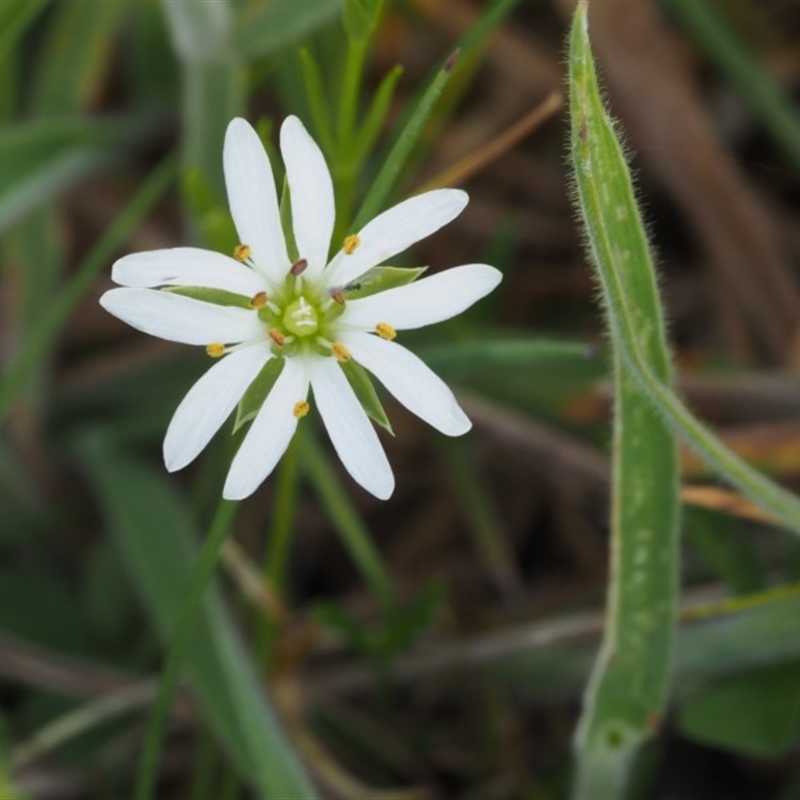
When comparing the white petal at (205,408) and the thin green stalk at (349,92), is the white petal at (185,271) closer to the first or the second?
the white petal at (205,408)

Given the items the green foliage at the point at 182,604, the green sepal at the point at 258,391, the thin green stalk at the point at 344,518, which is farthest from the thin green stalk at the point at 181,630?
the thin green stalk at the point at 344,518

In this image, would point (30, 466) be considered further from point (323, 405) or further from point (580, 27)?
point (580, 27)

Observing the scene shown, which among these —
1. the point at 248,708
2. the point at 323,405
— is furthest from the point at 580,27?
the point at 248,708

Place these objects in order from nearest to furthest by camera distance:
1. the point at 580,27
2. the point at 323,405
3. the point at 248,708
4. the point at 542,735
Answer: the point at 580,27, the point at 323,405, the point at 248,708, the point at 542,735

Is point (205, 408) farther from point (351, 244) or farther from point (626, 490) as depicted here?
point (626, 490)

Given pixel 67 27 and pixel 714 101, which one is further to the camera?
pixel 714 101

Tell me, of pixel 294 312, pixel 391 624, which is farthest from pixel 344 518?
pixel 294 312

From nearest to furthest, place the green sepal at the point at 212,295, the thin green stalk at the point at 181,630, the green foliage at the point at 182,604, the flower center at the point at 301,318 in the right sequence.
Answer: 1. the green sepal at the point at 212,295
2. the flower center at the point at 301,318
3. the thin green stalk at the point at 181,630
4. the green foliage at the point at 182,604
